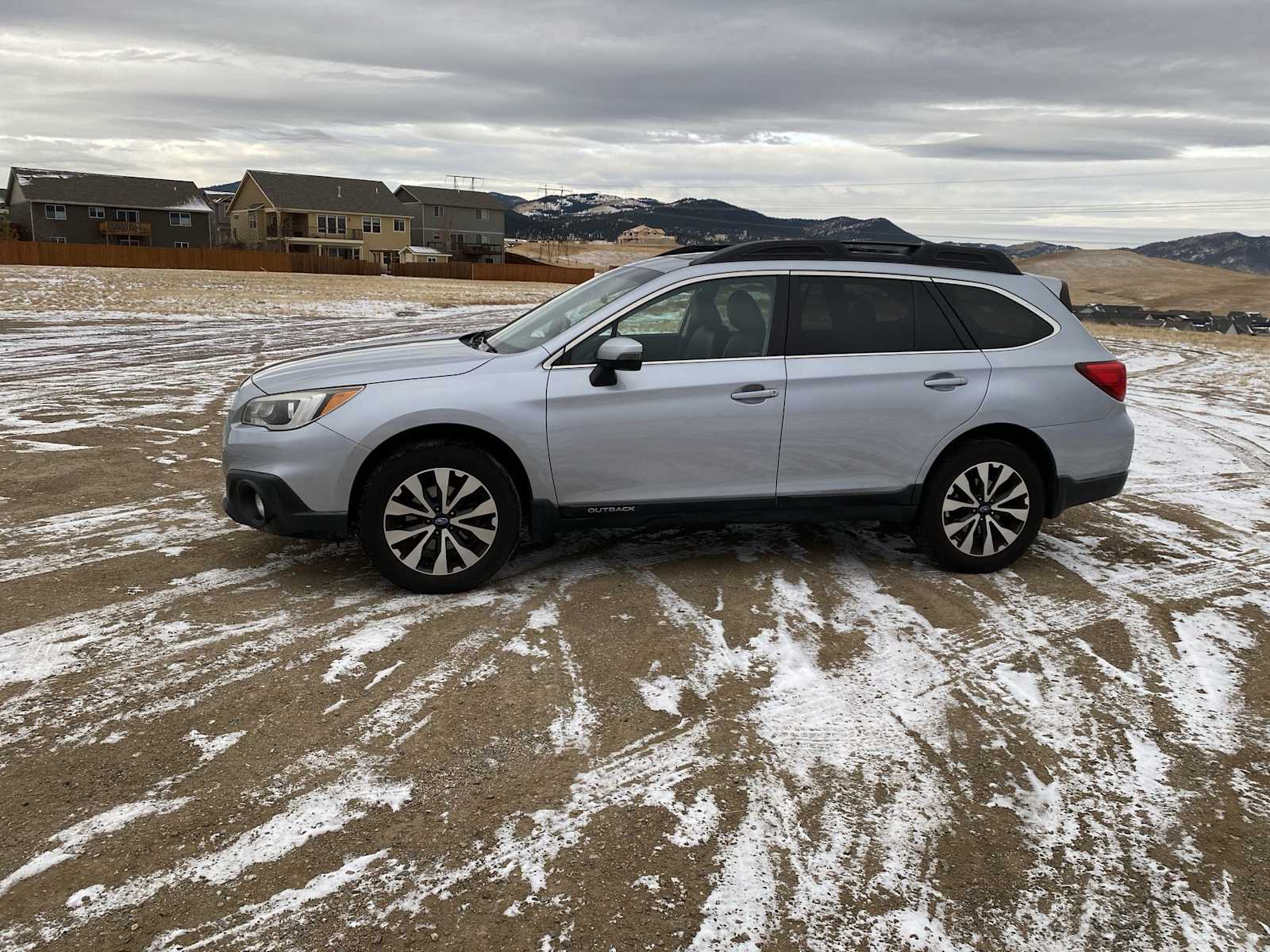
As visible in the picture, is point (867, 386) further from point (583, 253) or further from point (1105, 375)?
point (583, 253)

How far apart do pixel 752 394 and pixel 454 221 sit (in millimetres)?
102743

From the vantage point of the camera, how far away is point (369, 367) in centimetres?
541

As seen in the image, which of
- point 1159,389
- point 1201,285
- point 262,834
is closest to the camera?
point 262,834

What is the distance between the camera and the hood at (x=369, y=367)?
530 centimetres

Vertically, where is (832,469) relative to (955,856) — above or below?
above

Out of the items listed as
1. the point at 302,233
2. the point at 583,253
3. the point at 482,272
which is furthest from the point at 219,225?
the point at 583,253

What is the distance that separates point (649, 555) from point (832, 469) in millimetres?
1249

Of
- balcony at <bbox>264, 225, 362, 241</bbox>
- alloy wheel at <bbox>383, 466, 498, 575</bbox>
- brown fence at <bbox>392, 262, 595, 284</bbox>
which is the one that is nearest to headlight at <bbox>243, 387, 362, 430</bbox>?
alloy wheel at <bbox>383, 466, 498, 575</bbox>

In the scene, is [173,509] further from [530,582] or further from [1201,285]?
[1201,285]

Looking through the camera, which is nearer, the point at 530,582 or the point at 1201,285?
the point at 530,582

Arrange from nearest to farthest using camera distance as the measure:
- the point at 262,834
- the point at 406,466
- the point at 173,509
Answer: the point at 262,834 → the point at 406,466 → the point at 173,509

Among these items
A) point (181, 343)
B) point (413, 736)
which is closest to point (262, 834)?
point (413, 736)

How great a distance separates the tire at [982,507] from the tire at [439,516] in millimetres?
2415

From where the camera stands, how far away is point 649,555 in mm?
6223
